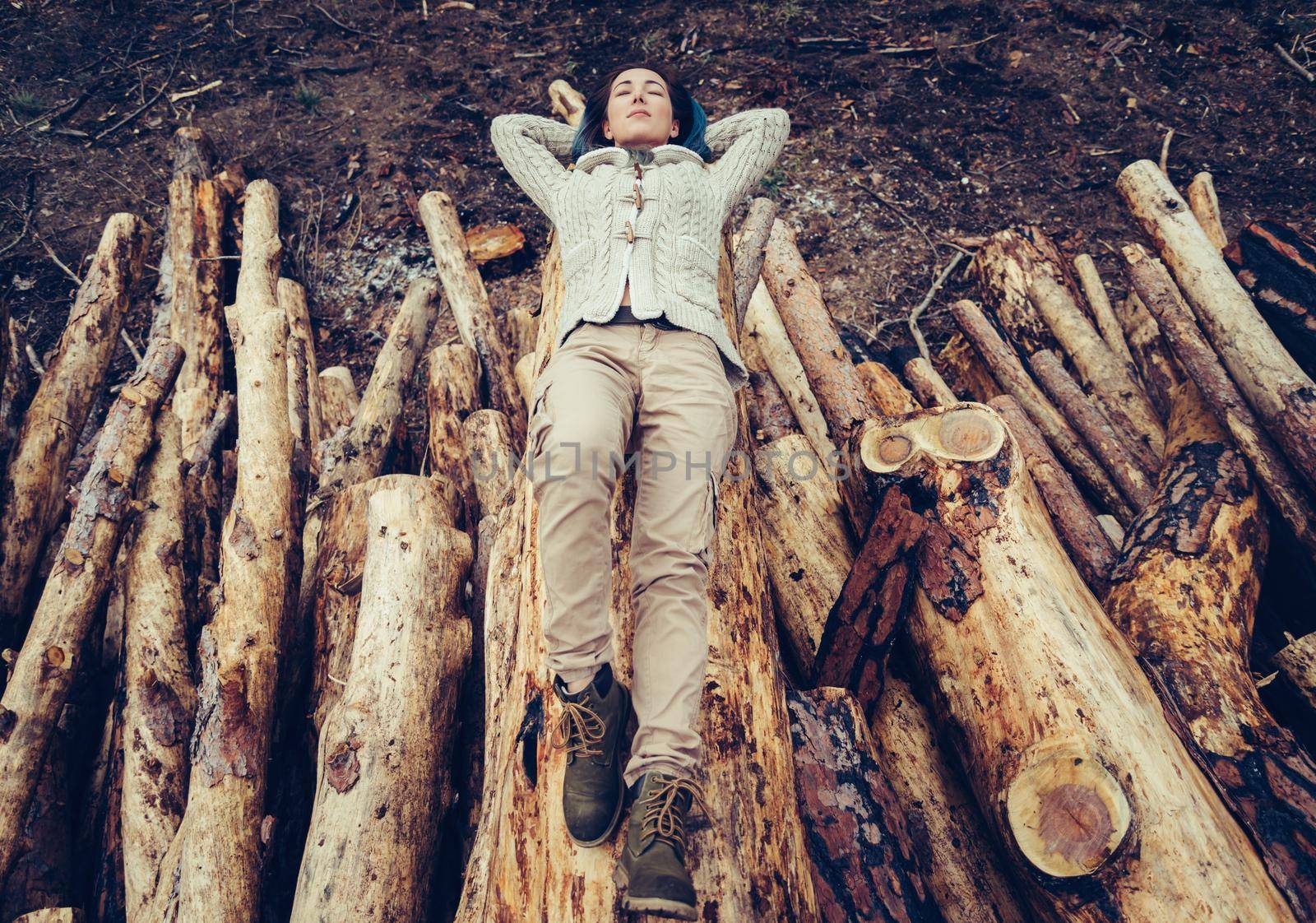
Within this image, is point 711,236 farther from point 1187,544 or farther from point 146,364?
point 146,364

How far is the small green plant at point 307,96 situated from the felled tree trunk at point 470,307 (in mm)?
3340

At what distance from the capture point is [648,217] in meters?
3.27

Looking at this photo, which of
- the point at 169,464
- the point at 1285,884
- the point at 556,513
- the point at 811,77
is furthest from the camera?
the point at 811,77

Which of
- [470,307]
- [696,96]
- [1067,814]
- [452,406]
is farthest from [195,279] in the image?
[1067,814]

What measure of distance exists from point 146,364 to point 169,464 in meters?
0.65

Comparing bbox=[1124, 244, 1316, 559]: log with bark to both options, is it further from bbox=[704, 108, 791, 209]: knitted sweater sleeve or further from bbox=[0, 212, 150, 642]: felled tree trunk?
bbox=[0, 212, 150, 642]: felled tree trunk

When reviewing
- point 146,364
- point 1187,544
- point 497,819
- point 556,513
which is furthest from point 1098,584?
point 146,364

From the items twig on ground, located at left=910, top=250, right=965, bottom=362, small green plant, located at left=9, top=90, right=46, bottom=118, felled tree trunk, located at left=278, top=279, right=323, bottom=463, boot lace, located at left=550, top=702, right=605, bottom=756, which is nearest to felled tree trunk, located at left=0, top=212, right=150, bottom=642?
felled tree trunk, located at left=278, top=279, right=323, bottom=463

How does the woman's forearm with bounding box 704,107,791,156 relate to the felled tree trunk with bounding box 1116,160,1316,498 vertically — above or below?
above

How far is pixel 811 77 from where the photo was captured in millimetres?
7625

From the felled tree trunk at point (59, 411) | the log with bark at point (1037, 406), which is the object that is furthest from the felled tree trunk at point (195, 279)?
the log with bark at point (1037, 406)

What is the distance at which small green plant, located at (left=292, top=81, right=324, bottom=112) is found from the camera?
7.43m

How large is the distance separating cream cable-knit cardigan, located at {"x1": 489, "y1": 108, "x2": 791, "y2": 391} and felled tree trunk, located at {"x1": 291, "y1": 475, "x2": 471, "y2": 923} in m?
1.21

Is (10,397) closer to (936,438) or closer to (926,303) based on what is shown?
(936,438)
